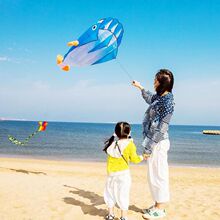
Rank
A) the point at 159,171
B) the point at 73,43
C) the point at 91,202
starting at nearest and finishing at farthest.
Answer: the point at 159,171, the point at 91,202, the point at 73,43

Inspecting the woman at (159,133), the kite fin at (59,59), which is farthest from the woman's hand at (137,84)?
the kite fin at (59,59)

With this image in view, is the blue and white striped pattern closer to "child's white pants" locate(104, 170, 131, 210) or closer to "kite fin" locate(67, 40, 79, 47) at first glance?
"kite fin" locate(67, 40, 79, 47)

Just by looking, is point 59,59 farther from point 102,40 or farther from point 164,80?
point 164,80

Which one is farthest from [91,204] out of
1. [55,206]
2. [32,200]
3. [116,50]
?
[116,50]

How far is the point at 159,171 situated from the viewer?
5.15 metres

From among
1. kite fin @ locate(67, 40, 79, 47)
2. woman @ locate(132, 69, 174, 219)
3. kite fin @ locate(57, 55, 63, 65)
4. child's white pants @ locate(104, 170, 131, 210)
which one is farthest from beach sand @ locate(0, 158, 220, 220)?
kite fin @ locate(67, 40, 79, 47)

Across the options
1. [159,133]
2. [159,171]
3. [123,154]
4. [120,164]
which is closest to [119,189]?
[120,164]

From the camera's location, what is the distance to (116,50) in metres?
7.08

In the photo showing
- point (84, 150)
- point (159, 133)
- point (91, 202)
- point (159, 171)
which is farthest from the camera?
point (84, 150)

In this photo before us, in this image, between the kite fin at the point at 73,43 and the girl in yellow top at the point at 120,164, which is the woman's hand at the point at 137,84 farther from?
the kite fin at the point at 73,43

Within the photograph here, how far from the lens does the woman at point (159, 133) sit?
5.07 metres

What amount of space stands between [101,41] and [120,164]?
303 centimetres

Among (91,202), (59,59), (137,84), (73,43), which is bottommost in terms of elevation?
(91,202)

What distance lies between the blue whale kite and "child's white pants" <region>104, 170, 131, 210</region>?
9.32 ft
